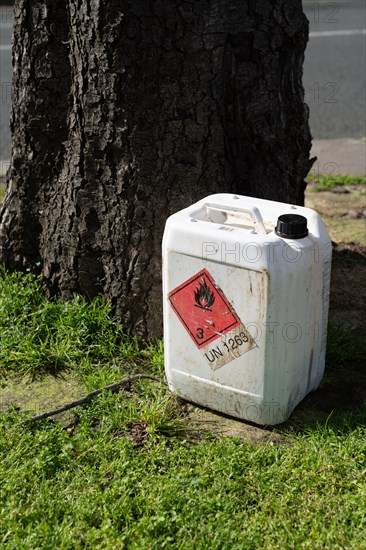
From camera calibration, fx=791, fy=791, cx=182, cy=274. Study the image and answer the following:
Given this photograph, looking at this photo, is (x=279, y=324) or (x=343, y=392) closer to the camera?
(x=279, y=324)

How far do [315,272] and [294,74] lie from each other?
1.05m

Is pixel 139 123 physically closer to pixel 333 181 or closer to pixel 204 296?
pixel 204 296

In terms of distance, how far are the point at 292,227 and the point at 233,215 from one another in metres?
0.34

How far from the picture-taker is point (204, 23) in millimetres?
3156

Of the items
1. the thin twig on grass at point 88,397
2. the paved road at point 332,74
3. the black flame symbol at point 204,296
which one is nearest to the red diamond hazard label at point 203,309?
the black flame symbol at point 204,296

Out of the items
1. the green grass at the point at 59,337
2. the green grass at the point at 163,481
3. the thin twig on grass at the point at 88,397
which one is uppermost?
the green grass at the point at 59,337

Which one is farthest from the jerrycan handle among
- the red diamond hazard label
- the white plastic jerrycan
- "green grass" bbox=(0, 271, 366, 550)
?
"green grass" bbox=(0, 271, 366, 550)

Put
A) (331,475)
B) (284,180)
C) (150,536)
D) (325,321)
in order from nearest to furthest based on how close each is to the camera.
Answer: (150,536) < (331,475) < (325,321) < (284,180)

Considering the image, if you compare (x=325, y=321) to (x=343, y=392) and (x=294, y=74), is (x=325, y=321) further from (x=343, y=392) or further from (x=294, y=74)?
(x=294, y=74)

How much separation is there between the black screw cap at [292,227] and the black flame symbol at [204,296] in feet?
1.09

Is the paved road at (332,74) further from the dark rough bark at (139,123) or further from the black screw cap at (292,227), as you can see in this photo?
the black screw cap at (292,227)

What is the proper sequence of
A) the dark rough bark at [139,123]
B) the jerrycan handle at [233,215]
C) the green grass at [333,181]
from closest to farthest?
the jerrycan handle at [233,215]
the dark rough bark at [139,123]
the green grass at [333,181]

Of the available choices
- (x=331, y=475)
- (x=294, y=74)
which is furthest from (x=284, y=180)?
(x=331, y=475)

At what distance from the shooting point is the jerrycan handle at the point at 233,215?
2.91 m
